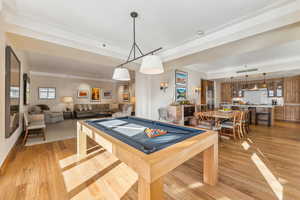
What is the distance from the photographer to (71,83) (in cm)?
800

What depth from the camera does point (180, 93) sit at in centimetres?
618

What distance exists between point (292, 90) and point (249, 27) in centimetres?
714

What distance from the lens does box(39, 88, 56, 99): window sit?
7.00 m

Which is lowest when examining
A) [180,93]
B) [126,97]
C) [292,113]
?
[292,113]

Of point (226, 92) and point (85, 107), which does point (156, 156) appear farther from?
point (226, 92)

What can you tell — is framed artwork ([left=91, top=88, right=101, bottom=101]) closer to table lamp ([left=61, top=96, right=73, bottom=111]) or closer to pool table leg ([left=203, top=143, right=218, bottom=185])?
table lamp ([left=61, top=96, right=73, bottom=111])

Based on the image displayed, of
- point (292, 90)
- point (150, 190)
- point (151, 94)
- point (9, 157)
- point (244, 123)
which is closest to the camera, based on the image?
point (150, 190)

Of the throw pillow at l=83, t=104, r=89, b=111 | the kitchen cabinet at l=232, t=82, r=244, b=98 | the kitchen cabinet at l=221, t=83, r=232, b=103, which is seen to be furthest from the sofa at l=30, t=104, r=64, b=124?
the kitchen cabinet at l=232, t=82, r=244, b=98

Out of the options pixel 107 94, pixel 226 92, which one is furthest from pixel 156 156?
pixel 226 92

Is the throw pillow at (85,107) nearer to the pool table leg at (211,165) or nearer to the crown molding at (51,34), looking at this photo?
the crown molding at (51,34)

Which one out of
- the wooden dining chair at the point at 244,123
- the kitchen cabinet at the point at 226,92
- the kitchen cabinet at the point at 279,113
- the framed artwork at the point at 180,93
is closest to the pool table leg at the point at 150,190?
the wooden dining chair at the point at 244,123

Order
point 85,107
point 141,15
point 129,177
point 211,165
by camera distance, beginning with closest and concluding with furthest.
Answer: point 211,165, point 129,177, point 141,15, point 85,107

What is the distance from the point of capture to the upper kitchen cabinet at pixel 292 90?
21.5 ft

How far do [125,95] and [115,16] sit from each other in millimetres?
7028
